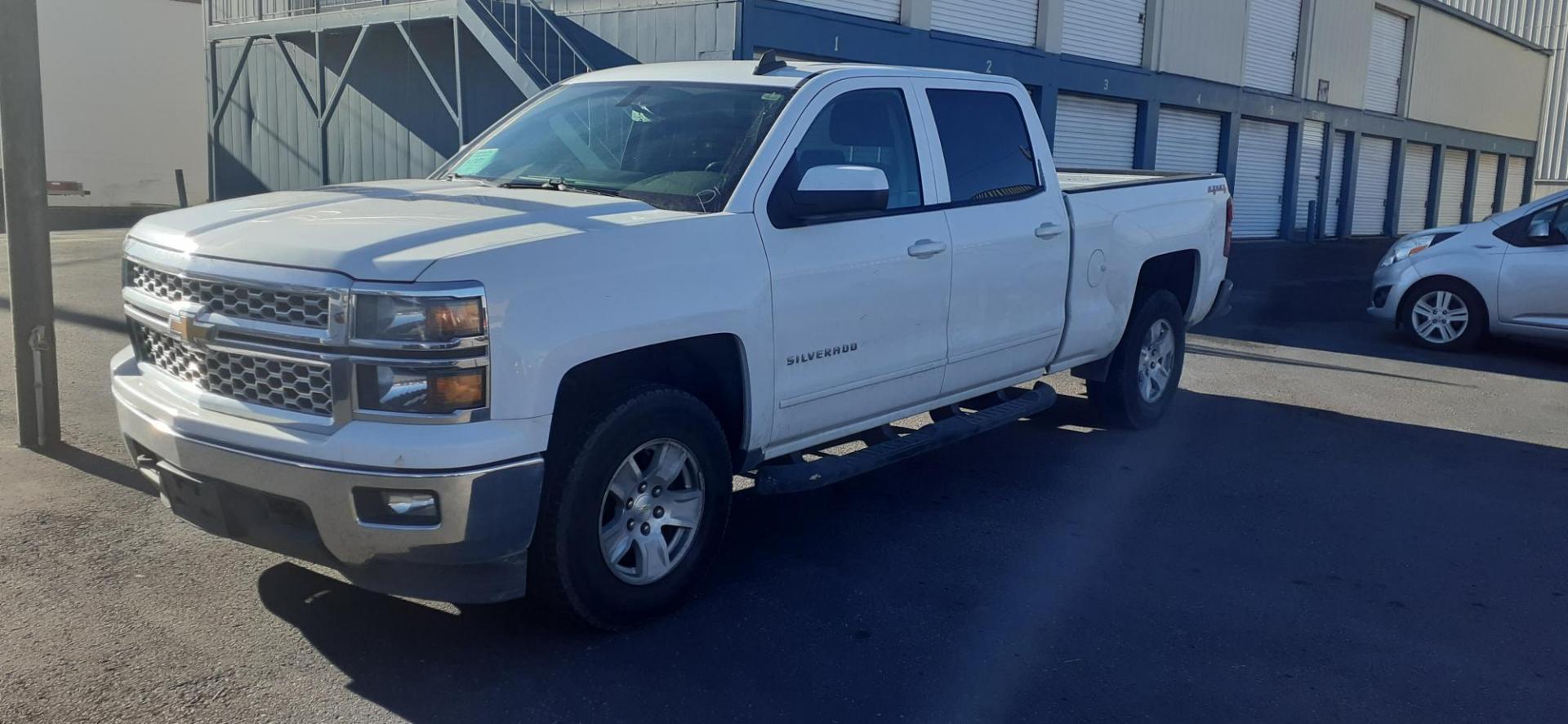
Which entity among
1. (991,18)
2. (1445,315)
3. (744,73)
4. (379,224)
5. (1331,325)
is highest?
(991,18)

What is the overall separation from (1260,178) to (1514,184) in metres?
19.4

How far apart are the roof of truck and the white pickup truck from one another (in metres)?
0.03

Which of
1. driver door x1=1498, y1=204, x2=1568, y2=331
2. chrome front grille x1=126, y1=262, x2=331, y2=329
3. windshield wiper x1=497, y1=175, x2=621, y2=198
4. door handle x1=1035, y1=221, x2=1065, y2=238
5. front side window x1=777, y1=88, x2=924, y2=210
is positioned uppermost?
front side window x1=777, y1=88, x2=924, y2=210

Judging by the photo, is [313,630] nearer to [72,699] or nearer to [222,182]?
[72,699]

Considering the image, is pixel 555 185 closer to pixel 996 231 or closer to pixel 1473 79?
pixel 996 231

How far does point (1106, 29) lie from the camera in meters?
21.4

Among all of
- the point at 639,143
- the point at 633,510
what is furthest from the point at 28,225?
the point at 633,510

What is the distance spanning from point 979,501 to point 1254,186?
23.4 metres

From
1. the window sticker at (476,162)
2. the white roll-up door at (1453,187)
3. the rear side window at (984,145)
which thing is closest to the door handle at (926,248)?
the rear side window at (984,145)

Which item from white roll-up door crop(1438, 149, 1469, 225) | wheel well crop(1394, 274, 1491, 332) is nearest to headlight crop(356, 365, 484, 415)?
wheel well crop(1394, 274, 1491, 332)

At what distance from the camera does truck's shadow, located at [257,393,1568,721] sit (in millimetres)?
3902

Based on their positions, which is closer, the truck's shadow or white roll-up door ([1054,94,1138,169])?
the truck's shadow

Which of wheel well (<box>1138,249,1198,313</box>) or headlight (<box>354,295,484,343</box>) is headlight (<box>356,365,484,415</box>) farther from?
wheel well (<box>1138,249,1198,313</box>)

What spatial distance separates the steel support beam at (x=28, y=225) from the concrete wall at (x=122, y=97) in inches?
775
